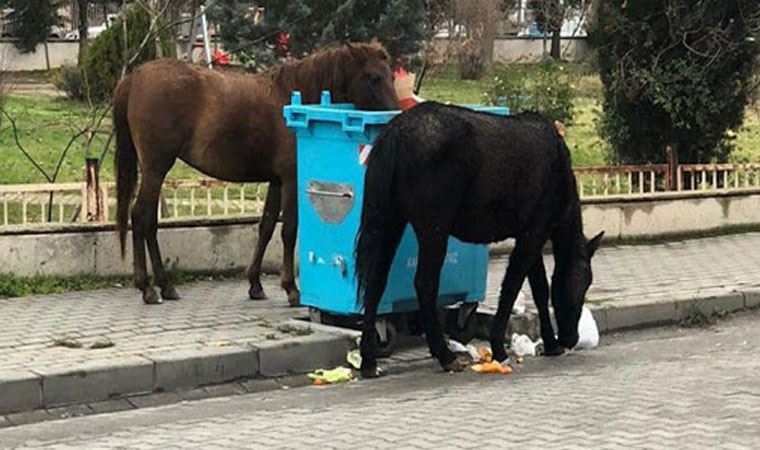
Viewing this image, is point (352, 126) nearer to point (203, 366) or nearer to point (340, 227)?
point (340, 227)

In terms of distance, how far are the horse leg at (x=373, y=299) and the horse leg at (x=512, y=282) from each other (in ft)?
2.68

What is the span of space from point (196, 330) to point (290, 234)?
1.40 metres

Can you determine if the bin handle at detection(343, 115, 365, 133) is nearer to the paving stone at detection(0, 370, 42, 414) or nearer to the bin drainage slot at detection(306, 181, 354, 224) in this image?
the bin drainage slot at detection(306, 181, 354, 224)

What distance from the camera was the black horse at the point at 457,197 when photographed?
9.11 m

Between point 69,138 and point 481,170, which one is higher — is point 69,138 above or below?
above

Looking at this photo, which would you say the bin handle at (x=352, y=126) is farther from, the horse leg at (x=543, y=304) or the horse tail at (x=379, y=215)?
the horse leg at (x=543, y=304)

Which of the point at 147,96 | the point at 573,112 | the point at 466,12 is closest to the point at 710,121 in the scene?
the point at 573,112

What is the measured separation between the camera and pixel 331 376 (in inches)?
361

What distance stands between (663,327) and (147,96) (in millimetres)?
4539

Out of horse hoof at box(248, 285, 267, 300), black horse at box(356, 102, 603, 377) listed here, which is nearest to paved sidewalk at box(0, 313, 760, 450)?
black horse at box(356, 102, 603, 377)

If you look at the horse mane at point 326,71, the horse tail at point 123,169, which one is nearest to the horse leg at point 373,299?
the horse mane at point 326,71

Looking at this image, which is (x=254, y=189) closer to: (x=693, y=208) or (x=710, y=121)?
(x=693, y=208)

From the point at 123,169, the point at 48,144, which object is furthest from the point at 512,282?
the point at 48,144

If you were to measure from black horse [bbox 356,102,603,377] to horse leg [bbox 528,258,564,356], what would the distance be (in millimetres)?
141
